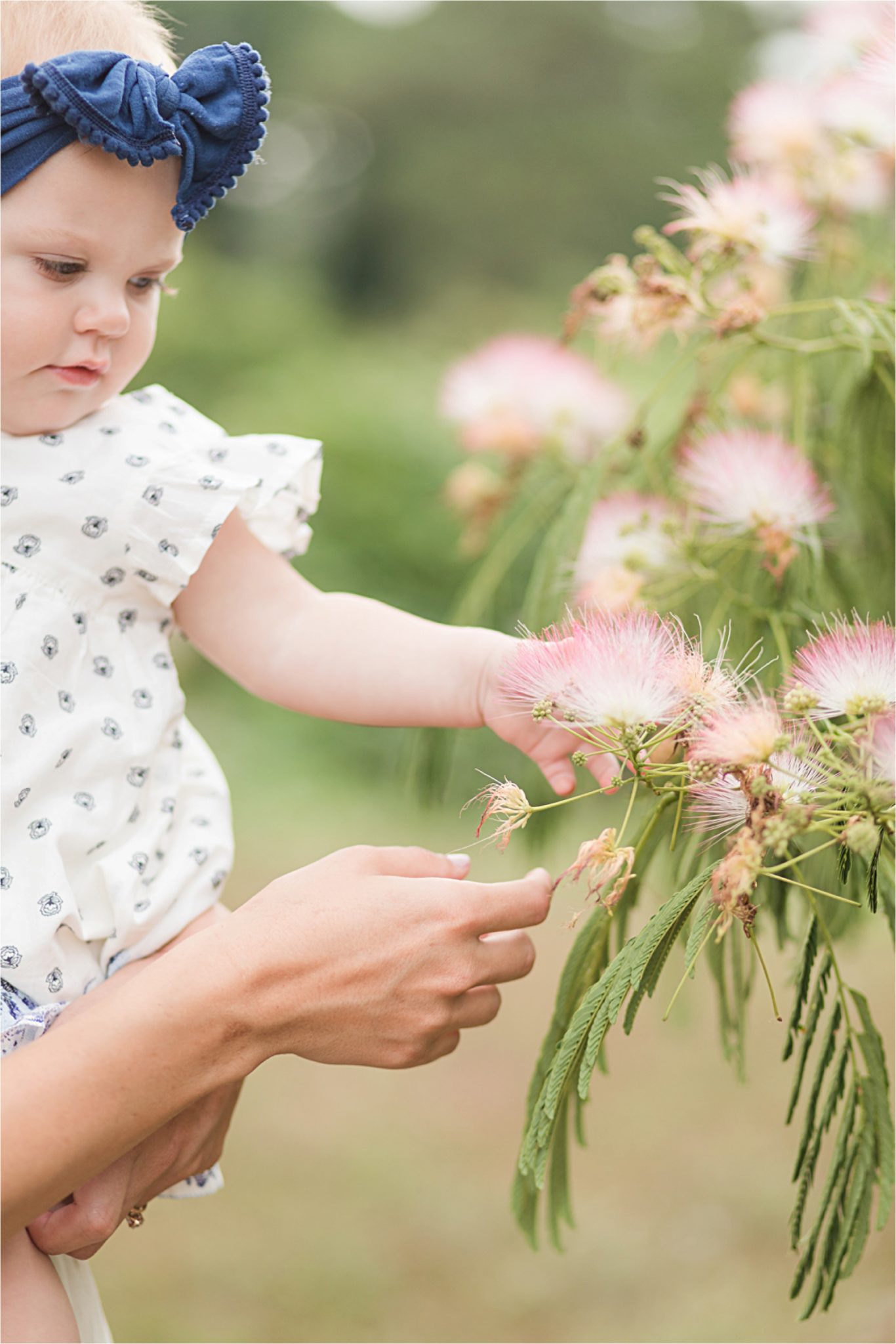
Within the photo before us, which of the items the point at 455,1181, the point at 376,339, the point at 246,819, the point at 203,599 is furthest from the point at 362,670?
the point at 376,339

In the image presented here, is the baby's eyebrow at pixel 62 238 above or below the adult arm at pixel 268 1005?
above

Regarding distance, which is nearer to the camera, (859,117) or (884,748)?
(884,748)

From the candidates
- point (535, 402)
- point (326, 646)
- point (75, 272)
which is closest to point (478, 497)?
point (535, 402)

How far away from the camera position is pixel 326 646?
771 millimetres

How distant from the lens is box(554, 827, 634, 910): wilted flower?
21.0 inches

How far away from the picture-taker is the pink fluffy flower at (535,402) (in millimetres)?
1031

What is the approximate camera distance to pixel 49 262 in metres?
0.68

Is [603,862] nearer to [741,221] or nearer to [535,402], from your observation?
[741,221]

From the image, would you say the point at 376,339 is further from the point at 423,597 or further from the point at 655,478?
the point at 655,478

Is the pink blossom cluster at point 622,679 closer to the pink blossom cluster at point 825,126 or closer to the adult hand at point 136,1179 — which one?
the adult hand at point 136,1179

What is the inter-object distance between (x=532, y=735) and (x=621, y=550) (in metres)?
0.15

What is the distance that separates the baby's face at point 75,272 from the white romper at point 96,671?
33mm

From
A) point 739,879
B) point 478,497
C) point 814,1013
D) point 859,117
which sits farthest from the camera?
point 478,497

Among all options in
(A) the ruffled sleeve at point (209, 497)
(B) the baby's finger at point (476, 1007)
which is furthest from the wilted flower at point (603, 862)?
(A) the ruffled sleeve at point (209, 497)
